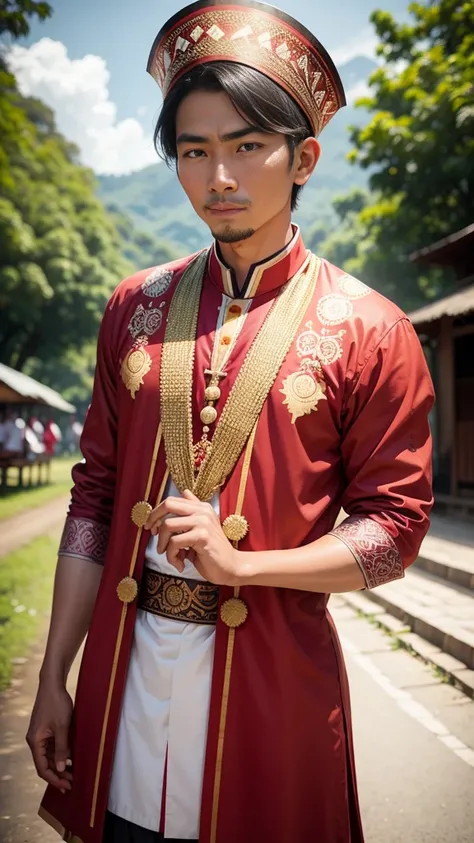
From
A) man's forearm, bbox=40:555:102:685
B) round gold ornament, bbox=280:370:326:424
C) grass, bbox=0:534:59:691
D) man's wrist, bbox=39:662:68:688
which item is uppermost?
round gold ornament, bbox=280:370:326:424

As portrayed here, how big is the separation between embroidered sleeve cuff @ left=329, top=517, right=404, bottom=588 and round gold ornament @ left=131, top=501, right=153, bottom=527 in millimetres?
417

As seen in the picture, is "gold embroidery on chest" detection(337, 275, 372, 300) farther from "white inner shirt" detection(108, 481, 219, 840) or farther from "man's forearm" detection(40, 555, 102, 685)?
"man's forearm" detection(40, 555, 102, 685)

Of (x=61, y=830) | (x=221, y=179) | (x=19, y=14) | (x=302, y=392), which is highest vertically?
(x=19, y=14)

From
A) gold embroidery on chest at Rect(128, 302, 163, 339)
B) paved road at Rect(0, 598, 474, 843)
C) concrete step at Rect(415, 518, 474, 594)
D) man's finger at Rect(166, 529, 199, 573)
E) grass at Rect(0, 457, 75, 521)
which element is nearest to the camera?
man's finger at Rect(166, 529, 199, 573)

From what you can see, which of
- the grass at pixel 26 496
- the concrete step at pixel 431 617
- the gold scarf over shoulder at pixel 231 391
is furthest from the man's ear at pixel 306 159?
the grass at pixel 26 496

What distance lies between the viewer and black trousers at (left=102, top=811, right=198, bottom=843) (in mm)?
1545

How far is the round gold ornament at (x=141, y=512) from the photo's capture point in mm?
1569

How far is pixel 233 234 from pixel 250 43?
16.5 inches

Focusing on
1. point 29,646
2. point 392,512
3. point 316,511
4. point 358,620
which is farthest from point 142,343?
point 358,620

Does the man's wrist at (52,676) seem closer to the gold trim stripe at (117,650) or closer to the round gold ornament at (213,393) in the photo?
the gold trim stripe at (117,650)

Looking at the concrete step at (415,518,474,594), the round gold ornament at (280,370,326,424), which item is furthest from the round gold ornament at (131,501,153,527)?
the concrete step at (415,518,474,594)

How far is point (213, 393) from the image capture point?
1.59 meters

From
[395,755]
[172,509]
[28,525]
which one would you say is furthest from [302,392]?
[28,525]

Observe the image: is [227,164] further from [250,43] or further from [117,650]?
[117,650]
